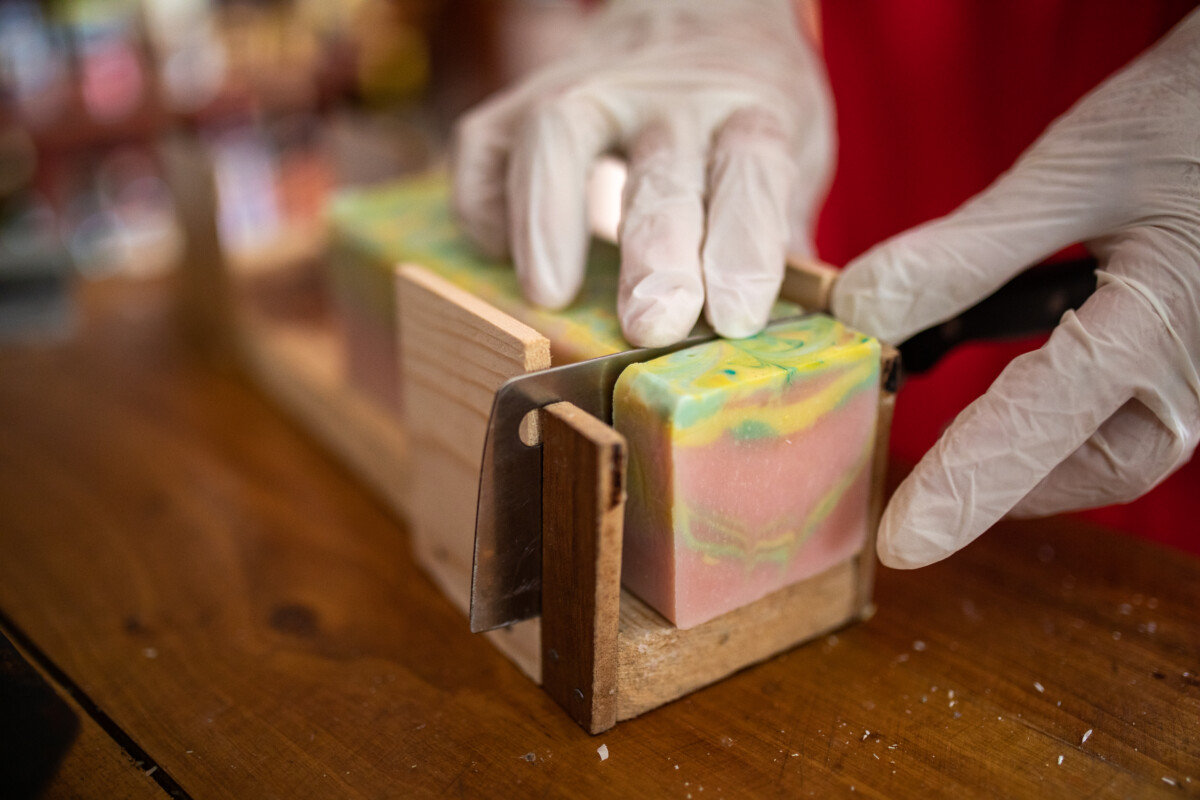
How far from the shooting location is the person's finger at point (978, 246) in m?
0.71

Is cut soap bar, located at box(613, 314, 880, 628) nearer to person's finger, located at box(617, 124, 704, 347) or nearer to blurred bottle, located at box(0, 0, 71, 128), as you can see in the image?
person's finger, located at box(617, 124, 704, 347)

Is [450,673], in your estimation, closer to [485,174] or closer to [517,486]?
[517,486]

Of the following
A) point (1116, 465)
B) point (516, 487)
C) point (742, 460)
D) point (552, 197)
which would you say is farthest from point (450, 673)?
point (1116, 465)

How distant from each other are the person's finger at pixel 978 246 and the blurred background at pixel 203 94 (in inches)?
36.4

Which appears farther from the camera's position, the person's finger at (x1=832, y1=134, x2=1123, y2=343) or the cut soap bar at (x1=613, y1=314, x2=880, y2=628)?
the person's finger at (x1=832, y1=134, x2=1123, y2=343)

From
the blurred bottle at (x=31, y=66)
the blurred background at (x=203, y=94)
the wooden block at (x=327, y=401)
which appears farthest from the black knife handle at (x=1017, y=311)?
the blurred bottle at (x=31, y=66)

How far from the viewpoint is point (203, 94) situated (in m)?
2.14

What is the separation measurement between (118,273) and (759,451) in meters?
1.29

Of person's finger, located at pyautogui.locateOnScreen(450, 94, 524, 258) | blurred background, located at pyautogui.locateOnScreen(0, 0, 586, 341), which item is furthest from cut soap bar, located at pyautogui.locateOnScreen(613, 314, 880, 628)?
blurred background, located at pyautogui.locateOnScreen(0, 0, 586, 341)

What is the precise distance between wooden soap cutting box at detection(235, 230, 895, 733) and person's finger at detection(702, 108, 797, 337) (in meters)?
0.07

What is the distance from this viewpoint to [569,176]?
79 centimetres

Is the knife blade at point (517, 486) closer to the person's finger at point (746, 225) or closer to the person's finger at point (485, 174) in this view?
the person's finger at point (746, 225)

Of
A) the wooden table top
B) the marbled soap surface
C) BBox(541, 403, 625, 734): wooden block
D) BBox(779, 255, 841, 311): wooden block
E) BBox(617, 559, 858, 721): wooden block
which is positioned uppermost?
BBox(779, 255, 841, 311): wooden block

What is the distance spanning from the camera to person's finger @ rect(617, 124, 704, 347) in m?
0.67
